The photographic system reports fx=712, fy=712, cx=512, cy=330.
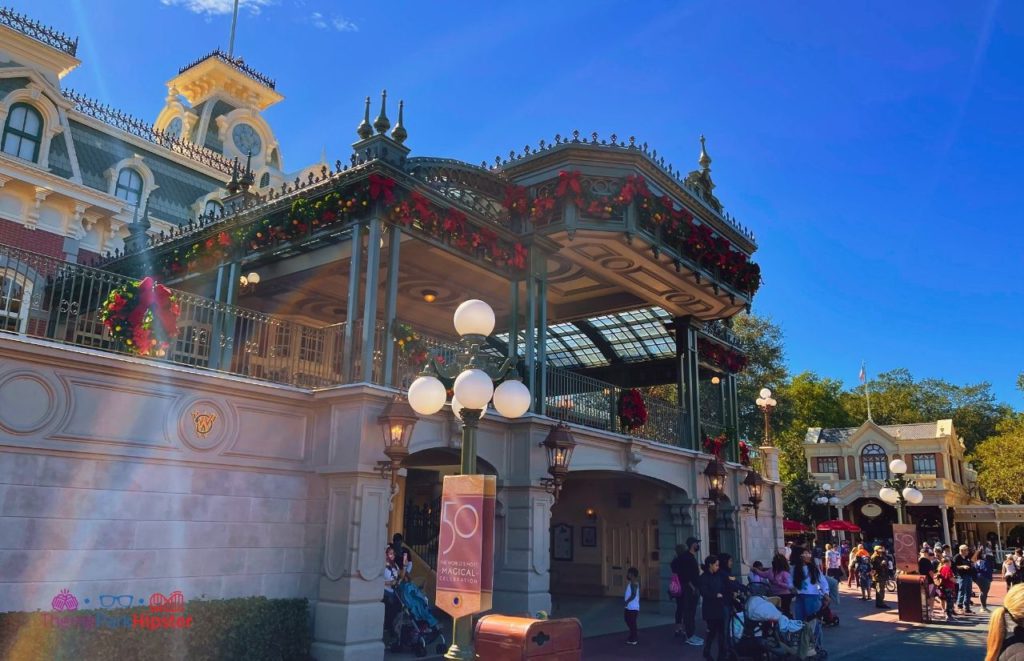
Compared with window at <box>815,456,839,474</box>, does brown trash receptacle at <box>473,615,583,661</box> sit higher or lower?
lower

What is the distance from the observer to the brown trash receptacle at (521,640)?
17.4 ft

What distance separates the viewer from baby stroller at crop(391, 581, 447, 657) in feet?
37.2

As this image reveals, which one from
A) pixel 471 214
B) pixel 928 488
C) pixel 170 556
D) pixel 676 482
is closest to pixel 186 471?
pixel 170 556

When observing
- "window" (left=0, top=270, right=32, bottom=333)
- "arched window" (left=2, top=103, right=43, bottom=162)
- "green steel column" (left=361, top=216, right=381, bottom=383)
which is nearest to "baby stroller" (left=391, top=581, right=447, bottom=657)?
"green steel column" (left=361, top=216, right=381, bottom=383)

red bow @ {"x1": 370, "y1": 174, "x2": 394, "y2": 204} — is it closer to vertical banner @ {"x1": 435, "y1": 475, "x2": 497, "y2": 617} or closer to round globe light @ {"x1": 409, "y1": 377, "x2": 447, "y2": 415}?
round globe light @ {"x1": 409, "y1": 377, "x2": 447, "y2": 415}

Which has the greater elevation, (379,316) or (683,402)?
(379,316)

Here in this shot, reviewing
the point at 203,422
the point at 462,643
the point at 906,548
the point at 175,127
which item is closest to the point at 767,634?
the point at 462,643

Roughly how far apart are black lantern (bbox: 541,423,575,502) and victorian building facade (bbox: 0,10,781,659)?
550mm

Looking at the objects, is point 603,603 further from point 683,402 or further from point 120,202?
point 120,202

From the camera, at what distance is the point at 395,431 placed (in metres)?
10.2

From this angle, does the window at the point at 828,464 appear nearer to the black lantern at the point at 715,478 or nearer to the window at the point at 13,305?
the black lantern at the point at 715,478

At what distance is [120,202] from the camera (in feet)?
62.3

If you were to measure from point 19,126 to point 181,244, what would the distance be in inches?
259

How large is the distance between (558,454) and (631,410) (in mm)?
4327
